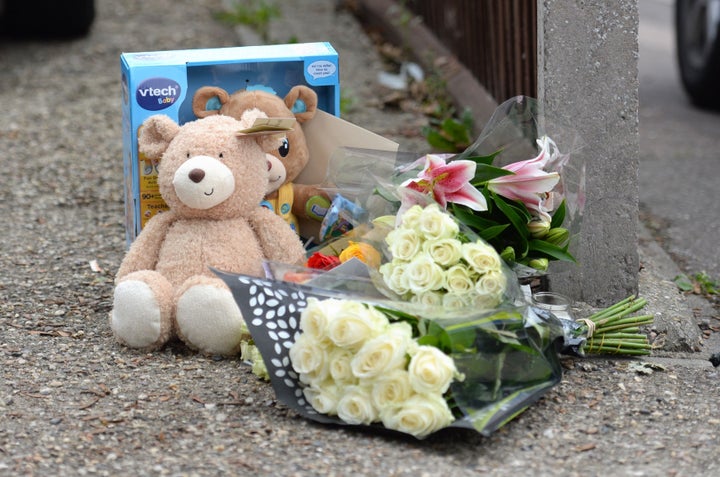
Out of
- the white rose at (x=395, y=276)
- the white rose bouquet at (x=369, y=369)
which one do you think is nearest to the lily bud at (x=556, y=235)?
the white rose at (x=395, y=276)

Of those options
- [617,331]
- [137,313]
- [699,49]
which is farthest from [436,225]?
[699,49]

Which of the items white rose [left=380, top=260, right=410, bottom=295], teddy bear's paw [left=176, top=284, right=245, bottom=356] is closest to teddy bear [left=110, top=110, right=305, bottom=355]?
teddy bear's paw [left=176, top=284, right=245, bottom=356]

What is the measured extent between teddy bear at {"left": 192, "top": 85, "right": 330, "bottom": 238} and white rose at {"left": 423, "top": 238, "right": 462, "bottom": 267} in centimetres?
64

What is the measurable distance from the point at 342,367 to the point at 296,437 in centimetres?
19

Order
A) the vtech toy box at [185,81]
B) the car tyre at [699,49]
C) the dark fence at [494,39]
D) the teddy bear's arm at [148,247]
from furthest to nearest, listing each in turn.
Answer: the car tyre at [699,49], the dark fence at [494,39], the vtech toy box at [185,81], the teddy bear's arm at [148,247]

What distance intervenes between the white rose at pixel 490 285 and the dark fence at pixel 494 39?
1.69 meters

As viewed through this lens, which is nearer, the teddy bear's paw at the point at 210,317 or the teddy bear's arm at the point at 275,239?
the teddy bear's paw at the point at 210,317

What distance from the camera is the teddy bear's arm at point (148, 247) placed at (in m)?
2.95

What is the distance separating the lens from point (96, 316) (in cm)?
314

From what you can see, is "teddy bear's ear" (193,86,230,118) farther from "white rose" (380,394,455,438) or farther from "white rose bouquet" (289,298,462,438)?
"white rose" (380,394,455,438)

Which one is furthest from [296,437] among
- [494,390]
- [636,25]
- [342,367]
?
[636,25]

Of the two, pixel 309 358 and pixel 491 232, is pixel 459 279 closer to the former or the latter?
pixel 491 232

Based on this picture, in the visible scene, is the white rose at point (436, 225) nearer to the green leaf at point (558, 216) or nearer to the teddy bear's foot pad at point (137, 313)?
the green leaf at point (558, 216)

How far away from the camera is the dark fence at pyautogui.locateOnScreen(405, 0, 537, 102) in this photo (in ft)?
13.5
